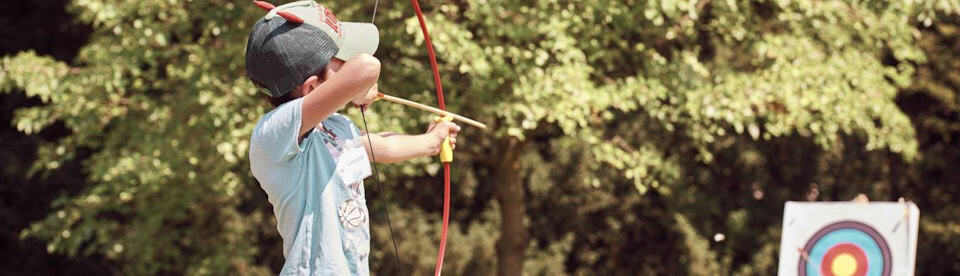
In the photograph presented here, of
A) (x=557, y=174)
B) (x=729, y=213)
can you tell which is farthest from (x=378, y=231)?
(x=729, y=213)

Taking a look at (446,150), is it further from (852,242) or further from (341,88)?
(852,242)

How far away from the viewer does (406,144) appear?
2412 millimetres

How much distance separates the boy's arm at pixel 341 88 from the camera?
2.00 meters

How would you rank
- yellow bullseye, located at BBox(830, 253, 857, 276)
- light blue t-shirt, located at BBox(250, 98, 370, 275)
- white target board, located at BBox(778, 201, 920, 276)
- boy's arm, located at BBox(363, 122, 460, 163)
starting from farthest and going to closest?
yellow bullseye, located at BBox(830, 253, 857, 276)
white target board, located at BBox(778, 201, 920, 276)
boy's arm, located at BBox(363, 122, 460, 163)
light blue t-shirt, located at BBox(250, 98, 370, 275)

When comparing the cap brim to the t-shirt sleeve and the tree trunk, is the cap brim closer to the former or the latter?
the t-shirt sleeve

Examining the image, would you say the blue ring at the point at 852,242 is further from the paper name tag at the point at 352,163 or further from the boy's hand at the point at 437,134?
the paper name tag at the point at 352,163

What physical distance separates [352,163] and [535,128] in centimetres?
401

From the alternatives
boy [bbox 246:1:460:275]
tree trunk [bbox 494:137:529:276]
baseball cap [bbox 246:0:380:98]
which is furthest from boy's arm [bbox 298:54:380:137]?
tree trunk [bbox 494:137:529:276]

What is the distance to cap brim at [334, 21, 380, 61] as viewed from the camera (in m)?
2.21

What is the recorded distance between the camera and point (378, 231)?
316 inches

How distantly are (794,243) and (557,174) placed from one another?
3997 mm

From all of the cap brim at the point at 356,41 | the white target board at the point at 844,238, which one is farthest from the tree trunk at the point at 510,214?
the cap brim at the point at 356,41

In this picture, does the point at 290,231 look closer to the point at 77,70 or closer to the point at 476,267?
the point at 77,70

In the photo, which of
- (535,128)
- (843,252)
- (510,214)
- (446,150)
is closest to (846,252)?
(843,252)
